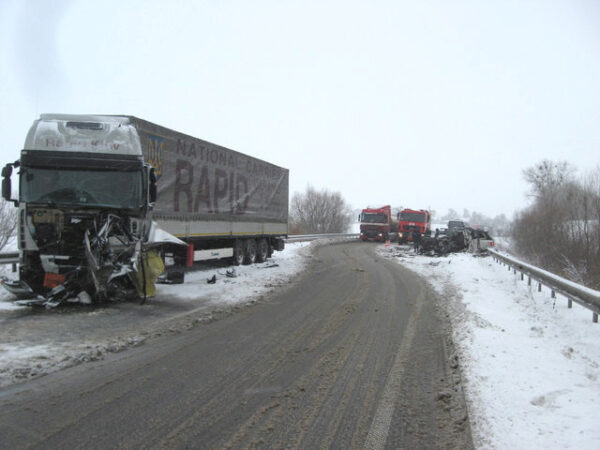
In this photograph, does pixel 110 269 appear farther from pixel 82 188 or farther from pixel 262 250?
pixel 262 250

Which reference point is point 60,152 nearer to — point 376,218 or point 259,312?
point 259,312

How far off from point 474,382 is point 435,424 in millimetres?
1131

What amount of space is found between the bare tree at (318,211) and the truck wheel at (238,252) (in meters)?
47.1

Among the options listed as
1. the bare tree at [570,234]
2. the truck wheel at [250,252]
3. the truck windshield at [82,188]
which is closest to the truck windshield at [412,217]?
the bare tree at [570,234]

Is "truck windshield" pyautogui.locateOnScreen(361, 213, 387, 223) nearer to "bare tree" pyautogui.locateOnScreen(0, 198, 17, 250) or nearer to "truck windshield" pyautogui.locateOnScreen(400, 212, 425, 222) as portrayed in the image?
"truck windshield" pyautogui.locateOnScreen(400, 212, 425, 222)

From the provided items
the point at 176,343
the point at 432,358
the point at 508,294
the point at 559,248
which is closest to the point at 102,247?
the point at 176,343

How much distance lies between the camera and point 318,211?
6550 cm

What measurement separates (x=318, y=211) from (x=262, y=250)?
158 ft

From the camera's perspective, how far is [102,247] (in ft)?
25.1

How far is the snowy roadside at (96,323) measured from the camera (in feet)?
16.1

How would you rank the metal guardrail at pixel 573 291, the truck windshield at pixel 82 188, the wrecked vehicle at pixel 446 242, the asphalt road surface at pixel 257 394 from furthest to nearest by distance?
the wrecked vehicle at pixel 446 242 → the truck windshield at pixel 82 188 → the metal guardrail at pixel 573 291 → the asphalt road surface at pixel 257 394

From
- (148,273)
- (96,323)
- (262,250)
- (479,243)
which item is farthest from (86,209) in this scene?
(479,243)

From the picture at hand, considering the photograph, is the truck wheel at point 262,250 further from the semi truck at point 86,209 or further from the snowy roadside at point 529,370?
the snowy roadside at point 529,370

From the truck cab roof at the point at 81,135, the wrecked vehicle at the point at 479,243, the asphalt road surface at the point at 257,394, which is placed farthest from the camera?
the wrecked vehicle at the point at 479,243
